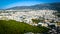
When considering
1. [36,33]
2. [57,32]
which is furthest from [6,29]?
[57,32]

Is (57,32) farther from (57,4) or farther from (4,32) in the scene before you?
(57,4)

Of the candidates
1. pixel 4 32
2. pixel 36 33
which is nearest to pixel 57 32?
pixel 36 33

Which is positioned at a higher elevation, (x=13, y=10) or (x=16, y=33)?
(x=13, y=10)

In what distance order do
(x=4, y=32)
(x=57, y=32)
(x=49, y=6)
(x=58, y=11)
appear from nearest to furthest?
(x=4, y=32), (x=57, y=32), (x=58, y=11), (x=49, y=6)

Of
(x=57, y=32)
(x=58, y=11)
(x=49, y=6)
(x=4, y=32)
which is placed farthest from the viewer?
(x=49, y=6)

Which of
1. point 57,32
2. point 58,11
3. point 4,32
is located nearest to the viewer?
point 4,32

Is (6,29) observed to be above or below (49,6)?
below

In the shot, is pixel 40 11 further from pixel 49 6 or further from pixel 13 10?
pixel 13 10

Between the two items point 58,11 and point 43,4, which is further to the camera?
point 43,4

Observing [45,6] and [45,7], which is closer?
[45,6]
